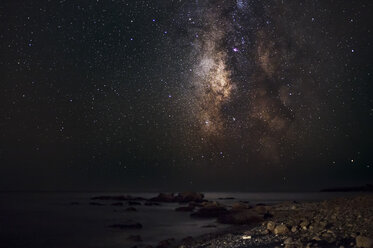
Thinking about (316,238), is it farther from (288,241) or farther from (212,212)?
(212,212)

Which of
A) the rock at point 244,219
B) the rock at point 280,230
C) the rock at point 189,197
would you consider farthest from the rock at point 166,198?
the rock at point 280,230

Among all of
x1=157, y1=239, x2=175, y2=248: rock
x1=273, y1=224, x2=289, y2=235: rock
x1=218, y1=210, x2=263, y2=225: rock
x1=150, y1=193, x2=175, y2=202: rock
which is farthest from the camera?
x1=150, y1=193, x2=175, y2=202: rock

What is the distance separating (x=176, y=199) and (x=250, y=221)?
48201 millimetres

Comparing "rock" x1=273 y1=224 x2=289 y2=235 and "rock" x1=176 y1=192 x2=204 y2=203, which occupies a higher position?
"rock" x1=273 y1=224 x2=289 y2=235

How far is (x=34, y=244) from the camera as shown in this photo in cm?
2458

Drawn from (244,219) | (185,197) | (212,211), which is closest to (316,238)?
(244,219)

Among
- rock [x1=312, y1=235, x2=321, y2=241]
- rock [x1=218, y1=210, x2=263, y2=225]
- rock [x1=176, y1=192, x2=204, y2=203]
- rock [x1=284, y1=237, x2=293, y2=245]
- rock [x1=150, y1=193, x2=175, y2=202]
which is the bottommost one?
rock [x1=150, y1=193, x2=175, y2=202]

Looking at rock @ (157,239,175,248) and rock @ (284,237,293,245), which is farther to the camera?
rock @ (157,239,175,248)

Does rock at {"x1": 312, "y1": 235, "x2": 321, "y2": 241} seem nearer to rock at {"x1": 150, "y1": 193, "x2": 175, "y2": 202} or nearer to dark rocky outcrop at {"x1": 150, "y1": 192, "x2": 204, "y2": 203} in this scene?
dark rocky outcrop at {"x1": 150, "y1": 192, "x2": 204, "y2": 203}

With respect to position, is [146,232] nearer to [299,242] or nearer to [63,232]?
[63,232]

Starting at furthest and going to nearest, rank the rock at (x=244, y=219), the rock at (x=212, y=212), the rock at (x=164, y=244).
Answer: the rock at (x=212, y=212) < the rock at (x=244, y=219) < the rock at (x=164, y=244)

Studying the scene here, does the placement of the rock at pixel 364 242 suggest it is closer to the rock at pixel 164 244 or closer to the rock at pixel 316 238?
the rock at pixel 316 238

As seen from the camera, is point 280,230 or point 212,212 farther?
point 212,212

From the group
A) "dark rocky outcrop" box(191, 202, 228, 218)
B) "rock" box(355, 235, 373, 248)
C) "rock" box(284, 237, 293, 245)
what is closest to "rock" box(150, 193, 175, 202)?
"dark rocky outcrop" box(191, 202, 228, 218)
